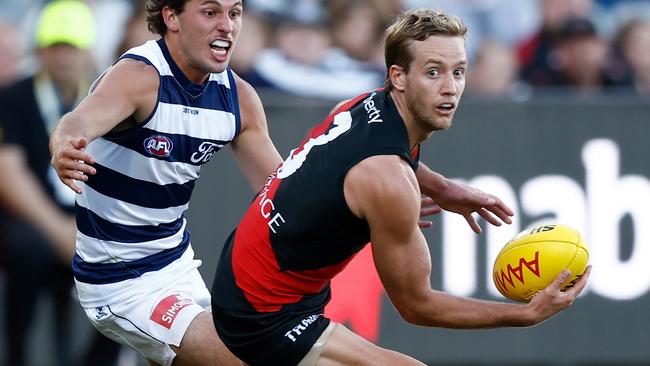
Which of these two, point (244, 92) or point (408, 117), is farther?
point (244, 92)

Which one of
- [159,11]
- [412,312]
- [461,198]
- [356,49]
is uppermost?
[356,49]

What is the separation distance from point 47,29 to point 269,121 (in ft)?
5.69

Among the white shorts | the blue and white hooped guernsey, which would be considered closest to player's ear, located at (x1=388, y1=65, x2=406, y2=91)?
the blue and white hooped guernsey

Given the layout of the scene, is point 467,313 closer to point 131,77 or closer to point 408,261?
point 408,261

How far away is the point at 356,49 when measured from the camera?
1096 centimetres

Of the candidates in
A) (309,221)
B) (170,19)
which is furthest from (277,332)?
(170,19)

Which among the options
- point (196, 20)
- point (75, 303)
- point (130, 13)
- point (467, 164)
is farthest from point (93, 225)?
point (130, 13)

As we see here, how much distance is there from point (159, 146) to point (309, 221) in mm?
993

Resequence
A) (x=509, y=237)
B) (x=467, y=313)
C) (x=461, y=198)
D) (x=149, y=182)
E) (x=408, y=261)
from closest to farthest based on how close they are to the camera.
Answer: (x=408, y=261) → (x=467, y=313) → (x=149, y=182) → (x=461, y=198) → (x=509, y=237)

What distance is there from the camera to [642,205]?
374 inches

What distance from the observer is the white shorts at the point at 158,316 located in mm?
6246

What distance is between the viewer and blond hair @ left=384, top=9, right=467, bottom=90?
18.5 feet

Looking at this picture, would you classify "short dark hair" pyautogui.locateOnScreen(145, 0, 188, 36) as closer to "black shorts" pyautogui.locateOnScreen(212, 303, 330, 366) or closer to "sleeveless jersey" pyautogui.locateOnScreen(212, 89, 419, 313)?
"sleeveless jersey" pyautogui.locateOnScreen(212, 89, 419, 313)

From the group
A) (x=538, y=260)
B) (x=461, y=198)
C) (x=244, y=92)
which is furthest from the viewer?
(x=244, y=92)
